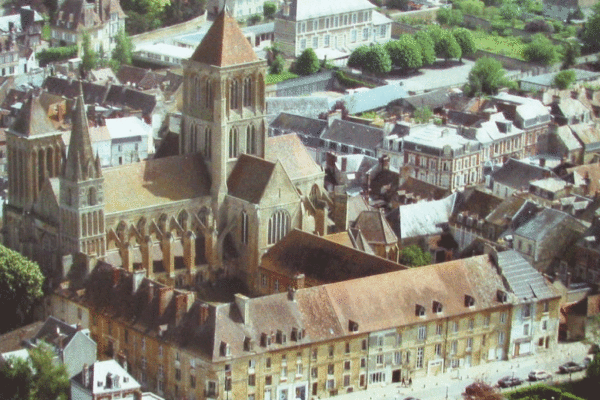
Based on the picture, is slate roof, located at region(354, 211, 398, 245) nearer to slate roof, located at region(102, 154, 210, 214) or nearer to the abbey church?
the abbey church

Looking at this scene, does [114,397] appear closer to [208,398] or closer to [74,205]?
[208,398]

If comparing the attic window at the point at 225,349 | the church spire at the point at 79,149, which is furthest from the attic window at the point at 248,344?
the church spire at the point at 79,149

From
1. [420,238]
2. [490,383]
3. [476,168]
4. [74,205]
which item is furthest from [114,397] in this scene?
[476,168]

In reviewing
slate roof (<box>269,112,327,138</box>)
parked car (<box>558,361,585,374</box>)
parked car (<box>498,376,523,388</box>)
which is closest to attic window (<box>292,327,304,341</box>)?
parked car (<box>498,376,523,388</box>)

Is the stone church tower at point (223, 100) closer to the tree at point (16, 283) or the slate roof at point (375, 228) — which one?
the slate roof at point (375, 228)

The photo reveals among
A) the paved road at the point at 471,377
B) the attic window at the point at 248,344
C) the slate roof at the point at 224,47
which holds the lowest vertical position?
the paved road at the point at 471,377

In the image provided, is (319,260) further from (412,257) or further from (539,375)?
(539,375)

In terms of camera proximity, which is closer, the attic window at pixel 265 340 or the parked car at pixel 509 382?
the attic window at pixel 265 340
